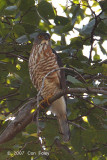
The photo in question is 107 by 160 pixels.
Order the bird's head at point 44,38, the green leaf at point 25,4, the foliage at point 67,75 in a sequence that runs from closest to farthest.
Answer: the foliage at point 67,75
the green leaf at point 25,4
the bird's head at point 44,38

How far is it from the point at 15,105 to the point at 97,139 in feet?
3.97

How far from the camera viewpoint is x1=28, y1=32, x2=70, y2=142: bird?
3.40m

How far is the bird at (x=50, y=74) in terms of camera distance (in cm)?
340

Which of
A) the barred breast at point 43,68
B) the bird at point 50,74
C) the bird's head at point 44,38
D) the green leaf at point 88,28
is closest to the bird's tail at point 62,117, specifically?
the bird at point 50,74

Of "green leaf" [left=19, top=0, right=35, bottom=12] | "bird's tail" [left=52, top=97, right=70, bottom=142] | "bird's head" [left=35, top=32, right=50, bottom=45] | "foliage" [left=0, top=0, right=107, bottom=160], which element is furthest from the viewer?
A: "bird's head" [left=35, top=32, right=50, bottom=45]

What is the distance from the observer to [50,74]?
3.59 meters

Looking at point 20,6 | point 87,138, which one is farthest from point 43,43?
point 87,138

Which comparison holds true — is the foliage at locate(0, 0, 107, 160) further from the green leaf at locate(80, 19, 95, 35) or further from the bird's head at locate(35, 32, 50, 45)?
the bird's head at locate(35, 32, 50, 45)

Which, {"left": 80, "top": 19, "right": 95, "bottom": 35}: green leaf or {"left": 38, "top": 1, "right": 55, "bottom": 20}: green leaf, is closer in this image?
{"left": 38, "top": 1, "right": 55, "bottom": 20}: green leaf

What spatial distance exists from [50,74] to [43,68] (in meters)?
0.14

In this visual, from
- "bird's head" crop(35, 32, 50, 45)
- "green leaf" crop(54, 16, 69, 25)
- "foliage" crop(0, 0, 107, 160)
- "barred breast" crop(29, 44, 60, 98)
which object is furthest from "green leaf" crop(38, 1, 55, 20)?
"bird's head" crop(35, 32, 50, 45)

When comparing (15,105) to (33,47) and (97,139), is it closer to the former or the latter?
(33,47)

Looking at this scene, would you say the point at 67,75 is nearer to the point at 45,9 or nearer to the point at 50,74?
the point at 50,74

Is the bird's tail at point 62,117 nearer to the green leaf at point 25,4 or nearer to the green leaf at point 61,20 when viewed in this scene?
the green leaf at point 61,20
